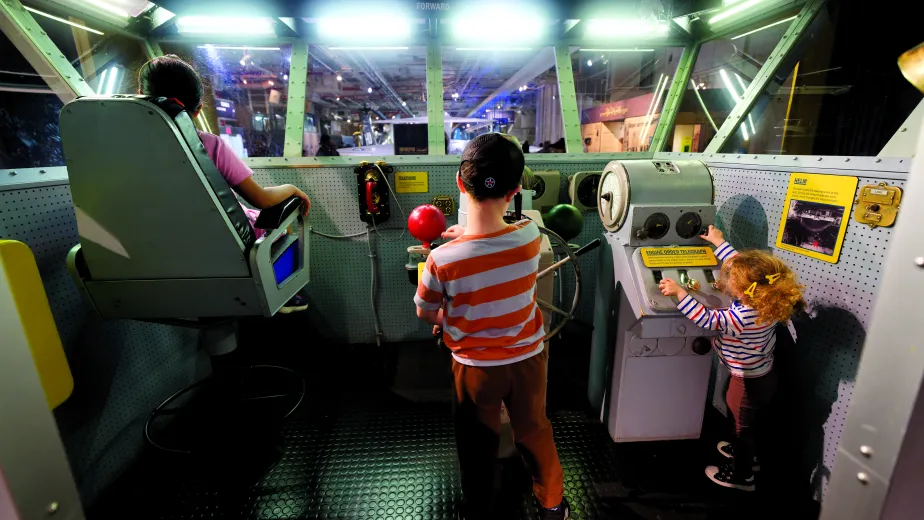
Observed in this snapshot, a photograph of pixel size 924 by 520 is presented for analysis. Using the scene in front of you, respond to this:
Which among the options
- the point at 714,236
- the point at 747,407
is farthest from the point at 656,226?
the point at 747,407

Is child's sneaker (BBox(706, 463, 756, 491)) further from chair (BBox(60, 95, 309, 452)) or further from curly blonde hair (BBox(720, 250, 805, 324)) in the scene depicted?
chair (BBox(60, 95, 309, 452))

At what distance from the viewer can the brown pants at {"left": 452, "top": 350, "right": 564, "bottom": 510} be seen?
1348 mm

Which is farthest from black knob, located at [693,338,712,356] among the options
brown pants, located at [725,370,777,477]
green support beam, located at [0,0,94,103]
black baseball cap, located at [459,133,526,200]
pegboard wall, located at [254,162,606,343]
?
green support beam, located at [0,0,94,103]

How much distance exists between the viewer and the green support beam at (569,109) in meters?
3.13

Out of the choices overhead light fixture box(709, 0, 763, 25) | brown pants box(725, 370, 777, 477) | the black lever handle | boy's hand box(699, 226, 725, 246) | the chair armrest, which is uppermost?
overhead light fixture box(709, 0, 763, 25)

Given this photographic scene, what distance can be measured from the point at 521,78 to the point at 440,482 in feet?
17.2

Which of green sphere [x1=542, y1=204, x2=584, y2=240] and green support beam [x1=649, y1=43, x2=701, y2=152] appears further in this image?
green support beam [x1=649, y1=43, x2=701, y2=152]

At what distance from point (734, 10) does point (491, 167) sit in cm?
275

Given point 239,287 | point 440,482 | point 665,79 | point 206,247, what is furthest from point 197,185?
point 665,79

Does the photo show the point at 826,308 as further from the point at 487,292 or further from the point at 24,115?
the point at 24,115

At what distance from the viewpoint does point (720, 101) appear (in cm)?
388

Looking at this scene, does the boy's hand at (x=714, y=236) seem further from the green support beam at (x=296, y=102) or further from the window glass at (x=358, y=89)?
the green support beam at (x=296, y=102)

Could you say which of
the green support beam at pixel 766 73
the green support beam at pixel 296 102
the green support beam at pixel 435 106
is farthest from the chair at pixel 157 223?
the green support beam at pixel 766 73

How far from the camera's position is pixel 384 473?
2012 millimetres
